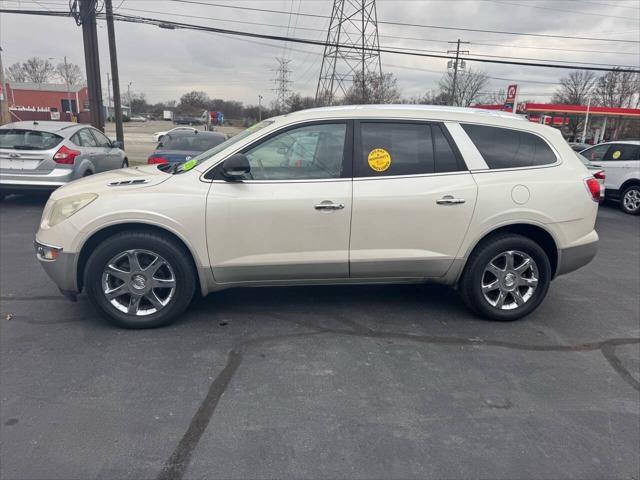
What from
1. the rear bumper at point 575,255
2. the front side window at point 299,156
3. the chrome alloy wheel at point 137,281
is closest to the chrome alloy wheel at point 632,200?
the rear bumper at point 575,255

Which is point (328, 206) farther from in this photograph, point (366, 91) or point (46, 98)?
point (46, 98)

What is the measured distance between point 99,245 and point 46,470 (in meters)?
1.91

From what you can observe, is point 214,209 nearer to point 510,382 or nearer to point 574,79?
point 510,382

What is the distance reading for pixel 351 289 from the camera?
16.8 feet

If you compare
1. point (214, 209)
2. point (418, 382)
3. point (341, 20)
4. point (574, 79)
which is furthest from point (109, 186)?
point (574, 79)

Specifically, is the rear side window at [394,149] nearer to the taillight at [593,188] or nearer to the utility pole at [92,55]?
the taillight at [593,188]

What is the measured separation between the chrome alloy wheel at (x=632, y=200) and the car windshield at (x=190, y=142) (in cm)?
971

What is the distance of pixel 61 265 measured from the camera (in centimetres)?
387

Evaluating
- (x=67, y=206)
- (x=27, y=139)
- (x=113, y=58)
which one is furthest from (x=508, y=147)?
(x=113, y=58)

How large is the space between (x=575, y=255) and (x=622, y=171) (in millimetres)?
9123

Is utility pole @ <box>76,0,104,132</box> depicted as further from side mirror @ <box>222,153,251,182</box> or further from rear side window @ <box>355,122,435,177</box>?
rear side window @ <box>355,122,435,177</box>

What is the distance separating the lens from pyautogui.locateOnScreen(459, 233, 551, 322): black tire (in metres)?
4.24

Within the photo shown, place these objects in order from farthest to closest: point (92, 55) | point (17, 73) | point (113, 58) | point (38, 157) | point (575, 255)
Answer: point (17, 73), point (113, 58), point (92, 55), point (38, 157), point (575, 255)

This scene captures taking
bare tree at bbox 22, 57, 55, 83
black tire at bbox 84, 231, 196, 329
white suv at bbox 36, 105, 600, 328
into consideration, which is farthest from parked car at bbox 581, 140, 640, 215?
bare tree at bbox 22, 57, 55, 83
